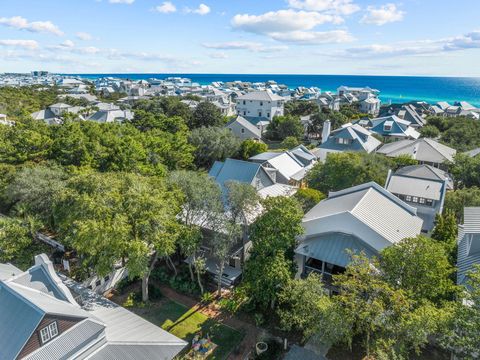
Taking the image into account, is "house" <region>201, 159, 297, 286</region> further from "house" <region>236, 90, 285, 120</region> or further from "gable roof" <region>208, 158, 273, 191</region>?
"house" <region>236, 90, 285, 120</region>

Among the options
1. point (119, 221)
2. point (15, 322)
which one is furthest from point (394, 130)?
point (15, 322)

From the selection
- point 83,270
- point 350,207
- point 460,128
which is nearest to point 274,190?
point 350,207

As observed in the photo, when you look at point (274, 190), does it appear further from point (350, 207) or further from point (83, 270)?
point (83, 270)

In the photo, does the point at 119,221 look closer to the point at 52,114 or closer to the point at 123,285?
the point at 123,285

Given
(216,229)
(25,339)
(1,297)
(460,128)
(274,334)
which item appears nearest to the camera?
(25,339)

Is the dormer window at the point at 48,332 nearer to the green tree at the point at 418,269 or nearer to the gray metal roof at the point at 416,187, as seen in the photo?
the green tree at the point at 418,269
